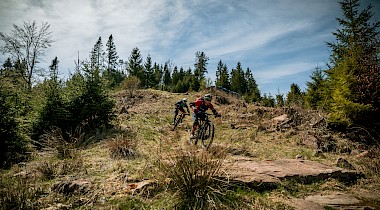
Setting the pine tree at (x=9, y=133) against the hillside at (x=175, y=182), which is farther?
the pine tree at (x=9, y=133)

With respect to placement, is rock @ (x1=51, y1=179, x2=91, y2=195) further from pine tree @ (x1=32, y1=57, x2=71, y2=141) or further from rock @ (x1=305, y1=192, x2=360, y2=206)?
pine tree @ (x1=32, y1=57, x2=71, y2=141)

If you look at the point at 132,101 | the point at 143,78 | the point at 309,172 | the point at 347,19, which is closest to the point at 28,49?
the point at 132,101

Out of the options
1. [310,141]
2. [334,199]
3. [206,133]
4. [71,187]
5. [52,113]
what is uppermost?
[52,113]

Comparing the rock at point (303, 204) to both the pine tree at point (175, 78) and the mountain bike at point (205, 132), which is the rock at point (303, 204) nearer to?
the mountain bike at point (205, 132)

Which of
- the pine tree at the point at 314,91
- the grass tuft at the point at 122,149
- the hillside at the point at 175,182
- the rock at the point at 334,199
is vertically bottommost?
the rock at the point at 334,199

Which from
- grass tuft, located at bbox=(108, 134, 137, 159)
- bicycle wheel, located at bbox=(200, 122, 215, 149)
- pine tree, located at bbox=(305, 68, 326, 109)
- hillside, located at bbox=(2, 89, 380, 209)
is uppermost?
pine tree, located at bbox=(305, 68, 326, 109)

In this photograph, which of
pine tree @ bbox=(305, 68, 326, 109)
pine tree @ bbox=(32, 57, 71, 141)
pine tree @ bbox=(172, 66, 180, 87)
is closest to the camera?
pine tree @ bbox=(32, 57, 71, 141)

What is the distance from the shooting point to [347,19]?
1947 centimetres

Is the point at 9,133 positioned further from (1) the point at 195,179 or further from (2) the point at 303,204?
(2) the point at 303,204

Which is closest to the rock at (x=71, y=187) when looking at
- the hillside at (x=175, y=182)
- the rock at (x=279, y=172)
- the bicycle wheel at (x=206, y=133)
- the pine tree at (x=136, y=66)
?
the hillside at (x=175, y=182)

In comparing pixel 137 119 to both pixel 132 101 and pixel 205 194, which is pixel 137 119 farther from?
pixel 205 194

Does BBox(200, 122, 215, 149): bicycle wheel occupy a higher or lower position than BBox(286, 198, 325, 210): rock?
higher

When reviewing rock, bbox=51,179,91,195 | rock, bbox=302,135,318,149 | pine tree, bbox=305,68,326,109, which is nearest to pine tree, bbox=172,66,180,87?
pine tree, bbox=305,68,326,109

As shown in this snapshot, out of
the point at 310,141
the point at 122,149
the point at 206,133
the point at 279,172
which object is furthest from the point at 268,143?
the point at 122,149
